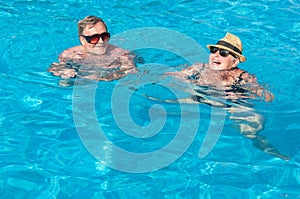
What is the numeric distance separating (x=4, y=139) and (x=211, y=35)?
4.13m

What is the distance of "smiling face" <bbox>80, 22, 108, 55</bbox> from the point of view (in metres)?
6.82

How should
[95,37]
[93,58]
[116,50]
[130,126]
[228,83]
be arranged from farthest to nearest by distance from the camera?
[116,50], [93,58], [95,37], [228,83], [130,126]

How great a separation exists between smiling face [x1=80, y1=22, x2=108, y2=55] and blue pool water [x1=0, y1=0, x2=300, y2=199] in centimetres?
56

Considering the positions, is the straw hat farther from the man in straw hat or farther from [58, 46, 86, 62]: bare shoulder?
[58, 46, 86, 62]: bare shoulder

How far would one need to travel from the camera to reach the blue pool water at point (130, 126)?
490 centimetres

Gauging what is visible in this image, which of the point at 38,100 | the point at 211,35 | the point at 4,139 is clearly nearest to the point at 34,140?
the point at 4,139

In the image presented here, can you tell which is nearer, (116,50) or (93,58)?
(93,58)

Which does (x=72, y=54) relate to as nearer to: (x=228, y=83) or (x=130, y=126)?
(x=130, y=126)

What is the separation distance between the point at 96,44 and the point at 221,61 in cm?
172

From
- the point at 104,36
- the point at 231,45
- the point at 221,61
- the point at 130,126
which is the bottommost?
the point at 130,126

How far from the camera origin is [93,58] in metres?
7.09

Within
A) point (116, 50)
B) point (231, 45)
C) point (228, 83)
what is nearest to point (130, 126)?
point (228, 83)

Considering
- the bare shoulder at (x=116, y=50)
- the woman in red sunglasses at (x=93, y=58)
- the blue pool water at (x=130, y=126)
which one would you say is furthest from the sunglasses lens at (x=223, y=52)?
the bare shoulder at (x=116, y=50)

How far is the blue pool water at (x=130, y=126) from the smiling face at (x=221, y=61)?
60cm
